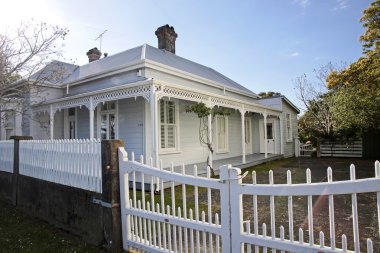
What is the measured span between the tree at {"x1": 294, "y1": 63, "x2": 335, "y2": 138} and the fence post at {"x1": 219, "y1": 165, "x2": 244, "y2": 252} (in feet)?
62.8

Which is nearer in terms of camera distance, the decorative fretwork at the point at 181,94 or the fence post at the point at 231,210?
the fence post at the point at 231,210

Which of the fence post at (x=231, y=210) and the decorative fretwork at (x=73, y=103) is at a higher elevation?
the decorative fretwork at (x=73, y=103)

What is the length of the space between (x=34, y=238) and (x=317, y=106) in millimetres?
23035

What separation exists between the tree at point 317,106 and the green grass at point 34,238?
19.2 meters

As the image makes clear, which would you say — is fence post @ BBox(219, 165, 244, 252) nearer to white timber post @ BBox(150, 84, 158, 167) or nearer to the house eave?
white timber post @ BBox(150, 84, 158, 167)

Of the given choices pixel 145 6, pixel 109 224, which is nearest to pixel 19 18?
pixel 145 6

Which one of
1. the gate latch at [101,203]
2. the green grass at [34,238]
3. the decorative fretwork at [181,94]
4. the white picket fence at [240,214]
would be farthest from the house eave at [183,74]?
the white picket fence at [240,214]

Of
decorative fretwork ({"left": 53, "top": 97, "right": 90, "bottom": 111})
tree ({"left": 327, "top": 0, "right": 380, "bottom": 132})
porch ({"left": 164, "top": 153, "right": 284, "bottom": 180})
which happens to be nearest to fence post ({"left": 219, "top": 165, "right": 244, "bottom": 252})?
porch ({"left": 164, "top": 153, "right": 284, "bottom": 180})

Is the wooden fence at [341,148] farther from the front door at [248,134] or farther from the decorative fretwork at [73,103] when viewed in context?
the decorative fretwork at [73,103]

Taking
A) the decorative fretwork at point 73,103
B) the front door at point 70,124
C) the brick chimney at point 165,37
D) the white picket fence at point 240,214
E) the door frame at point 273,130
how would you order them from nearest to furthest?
the white picket fence at point 240,214, the decorative fretwork at point 73,103, the front door at point 70,124, the brick chimney at point 165,37, the door frame at point 273,130

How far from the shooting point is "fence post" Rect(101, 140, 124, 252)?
4.01 meters

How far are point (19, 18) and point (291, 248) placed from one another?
11.3m

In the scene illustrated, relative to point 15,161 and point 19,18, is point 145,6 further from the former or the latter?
point 15,161

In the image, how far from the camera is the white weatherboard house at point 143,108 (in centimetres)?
998
